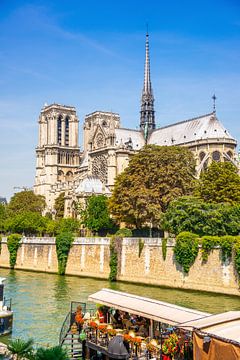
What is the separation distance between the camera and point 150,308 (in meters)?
17.7

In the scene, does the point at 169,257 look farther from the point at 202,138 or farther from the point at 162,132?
the point at 162,132

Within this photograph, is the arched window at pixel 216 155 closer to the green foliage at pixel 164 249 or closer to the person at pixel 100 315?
the green foliage at pixel 164 249

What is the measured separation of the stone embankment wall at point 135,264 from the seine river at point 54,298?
103 centimetres

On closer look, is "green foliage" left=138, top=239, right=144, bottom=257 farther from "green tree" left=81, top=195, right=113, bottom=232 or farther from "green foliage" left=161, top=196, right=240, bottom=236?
"green tree" left=81, top=195, right=113, bottom=232

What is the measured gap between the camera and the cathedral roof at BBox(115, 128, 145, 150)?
318 feet

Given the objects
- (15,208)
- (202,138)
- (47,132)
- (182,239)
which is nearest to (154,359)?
(182,239)

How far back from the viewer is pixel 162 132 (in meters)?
95.5

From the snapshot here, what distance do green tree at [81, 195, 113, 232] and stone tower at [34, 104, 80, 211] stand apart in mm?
46543

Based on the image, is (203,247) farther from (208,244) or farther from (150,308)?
(150,308)

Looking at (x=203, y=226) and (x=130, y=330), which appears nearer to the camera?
(x=130, y=330)

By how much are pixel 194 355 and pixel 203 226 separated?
2837 cm

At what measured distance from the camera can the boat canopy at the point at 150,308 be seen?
53.7 feet

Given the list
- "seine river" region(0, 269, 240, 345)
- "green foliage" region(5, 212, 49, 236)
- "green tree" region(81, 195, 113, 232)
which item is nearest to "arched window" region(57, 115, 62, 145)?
"green foliage" region(5, 212, 49, 236)

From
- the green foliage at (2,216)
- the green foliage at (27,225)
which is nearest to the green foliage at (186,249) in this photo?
the green foliage at (27,225)
